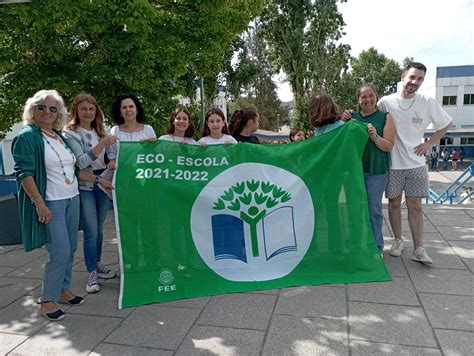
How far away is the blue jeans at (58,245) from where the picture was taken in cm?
308

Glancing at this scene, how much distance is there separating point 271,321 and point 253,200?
46.4 inches

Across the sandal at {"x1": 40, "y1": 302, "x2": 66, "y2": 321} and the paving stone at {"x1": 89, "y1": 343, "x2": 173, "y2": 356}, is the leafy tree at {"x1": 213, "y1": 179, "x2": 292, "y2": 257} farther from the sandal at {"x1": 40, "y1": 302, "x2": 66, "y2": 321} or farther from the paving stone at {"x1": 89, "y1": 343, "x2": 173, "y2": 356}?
the sandal at {"x1": 40, "y1": 302, "x2": 66, "y2": 321}

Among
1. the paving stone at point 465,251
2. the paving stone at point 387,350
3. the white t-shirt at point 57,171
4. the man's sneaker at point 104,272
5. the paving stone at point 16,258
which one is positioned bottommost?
the paving stone at point 465,251

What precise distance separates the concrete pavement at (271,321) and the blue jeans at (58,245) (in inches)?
11.2

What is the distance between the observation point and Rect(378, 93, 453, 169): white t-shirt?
401 cm

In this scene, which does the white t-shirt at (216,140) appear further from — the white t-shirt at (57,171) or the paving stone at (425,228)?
the paving stone at (425,228)

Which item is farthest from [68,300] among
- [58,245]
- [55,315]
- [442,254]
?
[442,254]

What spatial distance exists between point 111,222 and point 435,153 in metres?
30.1

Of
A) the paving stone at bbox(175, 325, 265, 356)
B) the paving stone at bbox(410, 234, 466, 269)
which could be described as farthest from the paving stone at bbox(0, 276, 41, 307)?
the paving stone at bbox(410, 234, 466, 269)

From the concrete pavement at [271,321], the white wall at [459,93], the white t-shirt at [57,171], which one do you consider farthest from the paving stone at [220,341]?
the white wall at [459,93]

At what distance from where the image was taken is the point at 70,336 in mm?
2906

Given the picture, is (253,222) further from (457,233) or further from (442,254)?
(457,233)

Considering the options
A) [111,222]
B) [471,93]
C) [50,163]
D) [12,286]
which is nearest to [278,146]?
[50,163]

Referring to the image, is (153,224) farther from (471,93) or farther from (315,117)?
(471,93)
